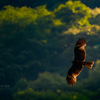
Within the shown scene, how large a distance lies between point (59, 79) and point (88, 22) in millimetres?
18557

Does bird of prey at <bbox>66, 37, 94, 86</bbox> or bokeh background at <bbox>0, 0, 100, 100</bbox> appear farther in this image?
bokeh background at <bbox>0, 0, 100, 100</bbox>

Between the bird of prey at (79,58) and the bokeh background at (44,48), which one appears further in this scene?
the bokeh background at (44,48)

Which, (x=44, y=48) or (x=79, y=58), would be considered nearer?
(x=79, y=58)

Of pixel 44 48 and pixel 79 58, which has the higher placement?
pixel 44 48

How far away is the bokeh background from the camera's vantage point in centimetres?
4275

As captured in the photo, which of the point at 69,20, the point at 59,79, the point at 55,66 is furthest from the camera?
the point at 69,20

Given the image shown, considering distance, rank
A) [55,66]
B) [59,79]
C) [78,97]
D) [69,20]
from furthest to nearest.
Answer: [69,20] < [55,66] < [59,79] < [78,97]

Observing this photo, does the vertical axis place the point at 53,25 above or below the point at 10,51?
above

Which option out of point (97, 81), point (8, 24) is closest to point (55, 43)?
point (8, 24)

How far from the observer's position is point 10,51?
180 feet

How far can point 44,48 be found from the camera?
2130 inches

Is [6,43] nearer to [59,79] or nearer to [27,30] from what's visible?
[27,30]

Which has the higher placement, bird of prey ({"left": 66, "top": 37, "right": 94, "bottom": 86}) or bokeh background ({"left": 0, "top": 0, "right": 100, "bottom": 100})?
bokeh background ({"left": 0, "top": 0, "right": 100, "bottom": 100})

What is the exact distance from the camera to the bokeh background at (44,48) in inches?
1683
